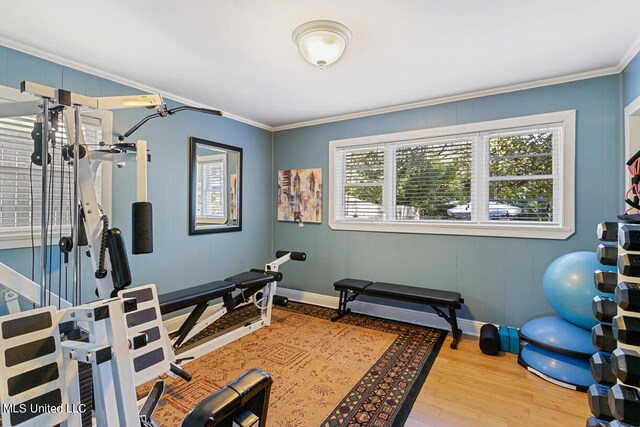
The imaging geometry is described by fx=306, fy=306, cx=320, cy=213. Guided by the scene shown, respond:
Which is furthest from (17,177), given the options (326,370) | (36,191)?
(326,370)

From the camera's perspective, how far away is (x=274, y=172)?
4.57 meters

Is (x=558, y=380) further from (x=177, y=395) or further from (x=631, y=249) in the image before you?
(x=177, y=395)

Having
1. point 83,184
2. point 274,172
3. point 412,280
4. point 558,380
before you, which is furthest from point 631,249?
point 274,172

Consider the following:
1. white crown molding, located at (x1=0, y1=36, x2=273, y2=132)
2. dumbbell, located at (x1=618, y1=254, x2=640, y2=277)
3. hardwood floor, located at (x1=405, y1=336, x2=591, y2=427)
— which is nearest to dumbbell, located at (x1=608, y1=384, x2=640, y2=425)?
dumbbell, located at (x1=618, y1=254, x2=640, y2=277)

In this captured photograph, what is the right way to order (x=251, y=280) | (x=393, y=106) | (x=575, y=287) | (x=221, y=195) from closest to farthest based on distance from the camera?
(x=575, y=287) < (x=251, y=280) < (x=393, y=106) < (x=221, y=195)

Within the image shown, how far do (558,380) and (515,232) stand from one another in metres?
1.25

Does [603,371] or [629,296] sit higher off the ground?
[629,296]

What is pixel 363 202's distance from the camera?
3.88 meters

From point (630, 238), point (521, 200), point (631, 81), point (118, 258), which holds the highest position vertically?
point (631, 81)

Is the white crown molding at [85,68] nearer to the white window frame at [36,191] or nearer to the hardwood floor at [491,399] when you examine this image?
the white window frame at [36,191]

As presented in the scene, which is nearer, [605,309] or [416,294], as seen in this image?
[605,309]

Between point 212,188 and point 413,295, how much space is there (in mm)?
2584

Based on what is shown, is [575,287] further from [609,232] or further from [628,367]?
[628,367]

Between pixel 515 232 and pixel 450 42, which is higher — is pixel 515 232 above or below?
below
